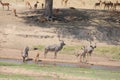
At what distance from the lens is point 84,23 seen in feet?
108

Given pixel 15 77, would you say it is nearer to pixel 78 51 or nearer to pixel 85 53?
pixel 85 53

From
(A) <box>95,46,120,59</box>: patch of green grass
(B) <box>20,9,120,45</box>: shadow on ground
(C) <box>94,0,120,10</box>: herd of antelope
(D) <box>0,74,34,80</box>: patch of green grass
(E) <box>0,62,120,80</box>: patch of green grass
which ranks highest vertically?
(C) <box>94,0,120,10</box>: herd of antelope

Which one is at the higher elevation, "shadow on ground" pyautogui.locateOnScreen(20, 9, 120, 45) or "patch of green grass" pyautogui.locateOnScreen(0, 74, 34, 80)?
"shadow on ground" pyautogui.locateOnScreen(20, 9, 120, 45)

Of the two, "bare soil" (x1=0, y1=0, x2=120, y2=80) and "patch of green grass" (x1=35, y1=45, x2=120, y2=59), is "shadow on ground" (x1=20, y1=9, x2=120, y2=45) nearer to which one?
"bare soil" (x1=0, y1=0, x2=120, y2=80)

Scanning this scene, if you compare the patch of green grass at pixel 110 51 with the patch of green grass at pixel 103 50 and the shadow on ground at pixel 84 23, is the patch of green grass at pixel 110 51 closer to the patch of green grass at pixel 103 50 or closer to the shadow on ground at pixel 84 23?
the patch of green grass at pixel 103 50

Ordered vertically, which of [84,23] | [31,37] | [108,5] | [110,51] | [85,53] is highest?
[108,5]

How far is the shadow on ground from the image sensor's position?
30.9 meters

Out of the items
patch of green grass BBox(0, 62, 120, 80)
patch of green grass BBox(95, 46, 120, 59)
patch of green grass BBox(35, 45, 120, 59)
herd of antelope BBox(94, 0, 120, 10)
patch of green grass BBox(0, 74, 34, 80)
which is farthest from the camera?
herd of antelope BBox(94, 0, 120, 10)

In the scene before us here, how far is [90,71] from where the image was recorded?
70.8 ft

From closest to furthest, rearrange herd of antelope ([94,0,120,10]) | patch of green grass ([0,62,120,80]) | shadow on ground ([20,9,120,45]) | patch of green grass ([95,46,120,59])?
patch of green grass ([0,62,120,80]) < patch of green grass ([95,46,120,59]) < shadow on ground ([20,9,120,45]) < herd of antelope ([94,0,120,10])

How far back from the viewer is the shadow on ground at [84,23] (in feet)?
101

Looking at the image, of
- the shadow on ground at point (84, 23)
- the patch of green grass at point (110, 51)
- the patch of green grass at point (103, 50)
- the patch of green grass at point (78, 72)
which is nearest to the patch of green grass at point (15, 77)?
the patch of green grass at point (78, 72)

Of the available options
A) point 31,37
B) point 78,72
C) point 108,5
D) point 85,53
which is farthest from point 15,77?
point 108,5

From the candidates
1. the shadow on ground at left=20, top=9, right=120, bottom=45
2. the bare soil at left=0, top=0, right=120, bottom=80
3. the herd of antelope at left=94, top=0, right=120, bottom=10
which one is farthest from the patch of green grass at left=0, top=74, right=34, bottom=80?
the herd of antelope at left=94, top=0, right=120, bottom=10
